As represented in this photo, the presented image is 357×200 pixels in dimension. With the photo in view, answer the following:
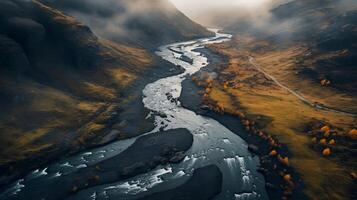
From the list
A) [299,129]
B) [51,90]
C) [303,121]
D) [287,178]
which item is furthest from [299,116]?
[51,90]

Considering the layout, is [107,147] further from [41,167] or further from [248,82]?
[248,82]

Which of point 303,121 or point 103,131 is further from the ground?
point 303,121

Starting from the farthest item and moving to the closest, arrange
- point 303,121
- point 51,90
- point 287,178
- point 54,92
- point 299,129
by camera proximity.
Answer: point 51,90 → point 54,92 → point 303,121 → point 299,129 → point 287,178

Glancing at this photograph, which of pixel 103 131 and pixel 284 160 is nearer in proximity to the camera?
pixel 284 160

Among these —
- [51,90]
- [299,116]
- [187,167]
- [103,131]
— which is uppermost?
[299,116]

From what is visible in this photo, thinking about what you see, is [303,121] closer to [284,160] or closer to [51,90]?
[284,160]

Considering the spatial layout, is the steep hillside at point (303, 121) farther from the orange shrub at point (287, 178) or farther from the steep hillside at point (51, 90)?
the steep hillside at point (51, 90)

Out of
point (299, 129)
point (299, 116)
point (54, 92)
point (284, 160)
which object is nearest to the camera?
point (284, 160)

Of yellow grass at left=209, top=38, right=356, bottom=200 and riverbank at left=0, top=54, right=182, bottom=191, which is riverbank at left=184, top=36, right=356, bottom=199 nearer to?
yellow grass at left=209, top=38, right=356, bottom=200

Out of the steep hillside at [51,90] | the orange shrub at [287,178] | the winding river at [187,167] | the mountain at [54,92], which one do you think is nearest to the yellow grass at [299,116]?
the orange shrub at [287,178]
